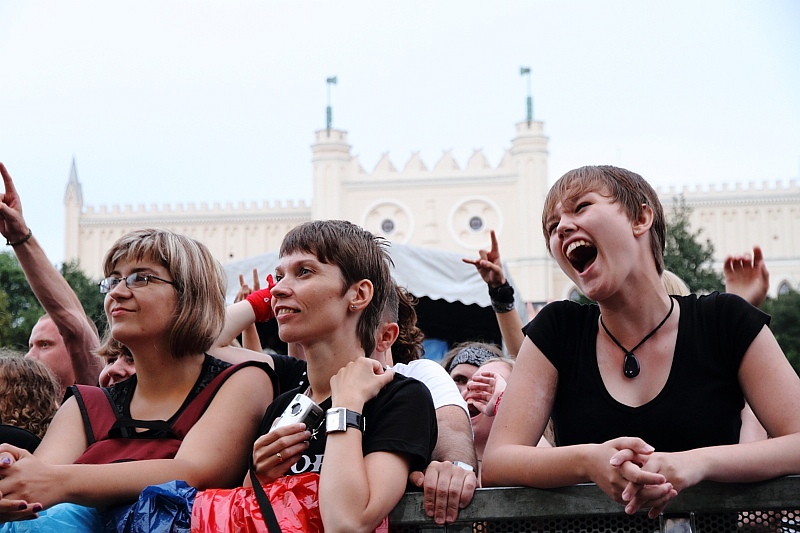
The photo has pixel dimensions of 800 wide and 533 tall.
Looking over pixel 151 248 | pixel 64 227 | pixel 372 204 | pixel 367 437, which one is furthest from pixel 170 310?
pixel 64 227

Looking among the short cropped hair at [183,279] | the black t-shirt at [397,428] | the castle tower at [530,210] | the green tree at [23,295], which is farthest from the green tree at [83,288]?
the black t-shirt at [397,428]

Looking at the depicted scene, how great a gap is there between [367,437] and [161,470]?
1.68 feet

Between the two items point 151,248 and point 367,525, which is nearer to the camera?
point 367,525

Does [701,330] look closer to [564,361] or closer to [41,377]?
[564,361]

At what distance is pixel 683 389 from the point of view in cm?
225

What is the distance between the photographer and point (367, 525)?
2119 mm

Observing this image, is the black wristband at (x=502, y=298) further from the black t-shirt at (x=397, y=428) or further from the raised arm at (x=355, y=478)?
the raised arm at (x=355, y=478)

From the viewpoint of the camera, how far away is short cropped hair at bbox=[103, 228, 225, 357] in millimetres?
2723

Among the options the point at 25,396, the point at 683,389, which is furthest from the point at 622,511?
the point at 25,396

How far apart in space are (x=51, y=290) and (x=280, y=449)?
5.45 ft

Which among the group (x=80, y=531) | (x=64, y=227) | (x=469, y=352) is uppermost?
(x=64, y=227)

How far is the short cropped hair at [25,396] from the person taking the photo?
338cm

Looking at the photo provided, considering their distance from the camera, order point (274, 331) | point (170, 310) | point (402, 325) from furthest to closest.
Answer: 1. point (274, 331)
2. point (402, 325)
3. point (170, 310)

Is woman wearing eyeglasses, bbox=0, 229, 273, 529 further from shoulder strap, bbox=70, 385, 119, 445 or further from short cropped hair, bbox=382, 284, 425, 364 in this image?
short cropped hair, bbox=382, 284, 425, 364
